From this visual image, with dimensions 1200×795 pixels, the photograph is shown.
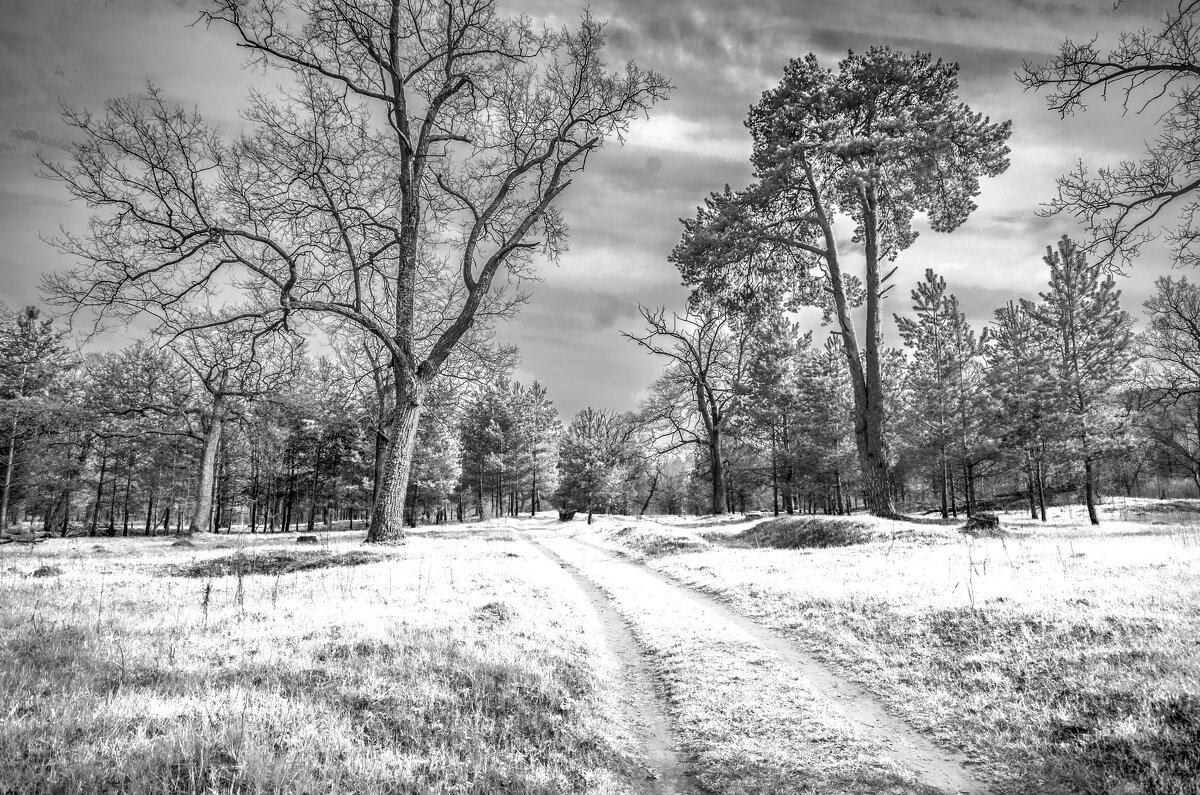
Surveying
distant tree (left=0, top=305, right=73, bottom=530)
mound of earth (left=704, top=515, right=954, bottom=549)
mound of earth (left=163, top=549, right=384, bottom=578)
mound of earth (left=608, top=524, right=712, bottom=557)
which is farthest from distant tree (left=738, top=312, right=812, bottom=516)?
distant tree (left=0, top=305, right=73, bottom=530)

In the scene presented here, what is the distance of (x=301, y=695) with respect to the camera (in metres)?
3.97

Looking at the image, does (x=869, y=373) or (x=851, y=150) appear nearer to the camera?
(x=851, y=150)

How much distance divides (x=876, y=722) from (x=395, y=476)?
1252 cm

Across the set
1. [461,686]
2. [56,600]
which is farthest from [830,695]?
[56,600]

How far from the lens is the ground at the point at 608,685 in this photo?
326 centimetres

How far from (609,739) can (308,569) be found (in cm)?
927

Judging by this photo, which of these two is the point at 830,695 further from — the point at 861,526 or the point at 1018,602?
the point at 861,526

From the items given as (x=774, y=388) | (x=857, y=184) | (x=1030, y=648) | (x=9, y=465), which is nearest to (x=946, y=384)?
(x=774, y=388)

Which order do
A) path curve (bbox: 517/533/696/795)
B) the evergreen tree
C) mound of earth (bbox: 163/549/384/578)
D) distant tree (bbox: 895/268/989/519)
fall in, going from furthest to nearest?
the evergreen tree → distant tree (bbox: 895/268/989/519) → mound of earth (bbox: 163/549/384/578) → path curve (bbox: 517/533/696/795)

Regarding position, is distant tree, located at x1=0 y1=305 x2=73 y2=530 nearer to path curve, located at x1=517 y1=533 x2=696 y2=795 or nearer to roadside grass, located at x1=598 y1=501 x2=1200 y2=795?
path curve, located at x1=517 y1=533 x2=696 y2=795

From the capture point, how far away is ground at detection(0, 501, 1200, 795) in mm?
3262

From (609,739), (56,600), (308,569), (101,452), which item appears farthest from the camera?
(101,452)

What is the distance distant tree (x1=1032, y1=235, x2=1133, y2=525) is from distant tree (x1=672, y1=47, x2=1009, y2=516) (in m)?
15.9

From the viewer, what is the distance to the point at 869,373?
53.0 feet
